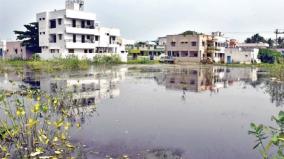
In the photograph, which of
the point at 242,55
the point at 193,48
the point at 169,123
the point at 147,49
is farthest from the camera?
the point at 147,49

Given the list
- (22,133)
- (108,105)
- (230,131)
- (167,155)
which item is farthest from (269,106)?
(22,133)

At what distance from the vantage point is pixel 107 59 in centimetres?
5041

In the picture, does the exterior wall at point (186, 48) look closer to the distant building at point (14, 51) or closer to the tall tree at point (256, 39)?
the distant building at point (14, 51)

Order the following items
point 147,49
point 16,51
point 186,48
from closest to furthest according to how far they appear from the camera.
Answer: point 16,51
point 186,48
point 147,49

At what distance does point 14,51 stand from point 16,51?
682mm

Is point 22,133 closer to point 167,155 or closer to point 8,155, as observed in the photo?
point 8,155

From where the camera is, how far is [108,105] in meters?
14.4

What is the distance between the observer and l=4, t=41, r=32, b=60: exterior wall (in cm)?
5328

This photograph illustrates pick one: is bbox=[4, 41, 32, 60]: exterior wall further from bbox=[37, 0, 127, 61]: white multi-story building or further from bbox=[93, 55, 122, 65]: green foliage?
bbox=[93, 55, 122, 65]: green foliage

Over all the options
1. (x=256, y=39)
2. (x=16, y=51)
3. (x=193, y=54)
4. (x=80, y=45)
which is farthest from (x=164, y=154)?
(x=256, y=39)

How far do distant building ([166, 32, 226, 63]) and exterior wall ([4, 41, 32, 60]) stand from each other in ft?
87.5

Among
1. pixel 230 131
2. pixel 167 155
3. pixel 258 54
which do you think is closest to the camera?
pixel 167 155

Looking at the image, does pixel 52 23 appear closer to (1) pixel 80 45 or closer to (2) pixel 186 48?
(1) pixel 80 45

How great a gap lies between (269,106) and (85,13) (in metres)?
40.0
